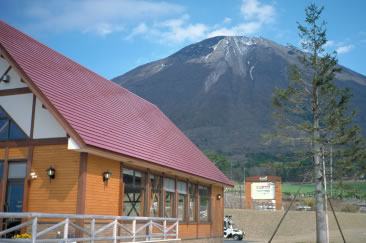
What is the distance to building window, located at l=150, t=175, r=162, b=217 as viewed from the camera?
1694cm

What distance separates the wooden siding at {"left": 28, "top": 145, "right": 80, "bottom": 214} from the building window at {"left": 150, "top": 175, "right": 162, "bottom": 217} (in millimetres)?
4589

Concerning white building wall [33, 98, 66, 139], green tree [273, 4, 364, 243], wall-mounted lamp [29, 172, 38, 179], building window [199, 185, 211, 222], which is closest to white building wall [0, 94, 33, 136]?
white building wall [33, 98, 66, 139]

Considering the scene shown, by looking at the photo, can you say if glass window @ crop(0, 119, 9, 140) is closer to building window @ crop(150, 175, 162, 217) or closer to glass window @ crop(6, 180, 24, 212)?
glass window @ crop(6, 180, 24, 212)

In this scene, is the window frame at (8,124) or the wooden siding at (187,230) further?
the wooden siding at (187,230)

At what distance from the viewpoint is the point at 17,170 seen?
44.9ft

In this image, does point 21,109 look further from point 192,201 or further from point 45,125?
point 192,201

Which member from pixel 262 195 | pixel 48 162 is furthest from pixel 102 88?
pixel 262 195

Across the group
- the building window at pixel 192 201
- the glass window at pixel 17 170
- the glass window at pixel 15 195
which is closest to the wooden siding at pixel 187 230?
the building window at pixel 192 201

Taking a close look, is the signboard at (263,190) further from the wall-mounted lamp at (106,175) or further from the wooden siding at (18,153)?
the wooden siding at (18,153)

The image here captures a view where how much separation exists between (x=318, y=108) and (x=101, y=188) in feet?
54.5

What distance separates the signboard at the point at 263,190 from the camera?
45.2 meters

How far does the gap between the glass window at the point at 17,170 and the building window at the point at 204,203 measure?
10401 millimetres

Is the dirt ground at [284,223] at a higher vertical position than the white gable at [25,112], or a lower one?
lower

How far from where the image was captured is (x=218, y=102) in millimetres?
180500
